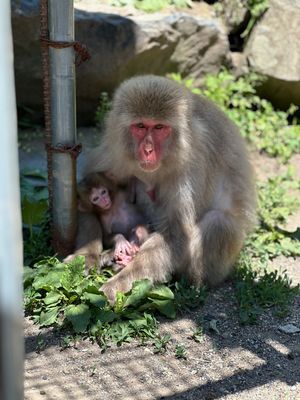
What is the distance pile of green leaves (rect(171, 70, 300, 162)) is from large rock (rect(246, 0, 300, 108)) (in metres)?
0.17

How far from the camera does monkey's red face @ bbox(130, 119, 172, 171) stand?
14.6 feet

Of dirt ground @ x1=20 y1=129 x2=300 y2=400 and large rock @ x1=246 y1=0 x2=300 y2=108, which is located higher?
large rock @ x1=246 y1=0 x2=300 y2=108

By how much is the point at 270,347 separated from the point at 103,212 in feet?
5.46

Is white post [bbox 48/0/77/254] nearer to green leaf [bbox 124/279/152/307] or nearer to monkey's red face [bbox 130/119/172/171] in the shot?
monkey's red face [bbox 130/119/172/171]

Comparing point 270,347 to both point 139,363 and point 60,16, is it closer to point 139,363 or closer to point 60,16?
point 139,363

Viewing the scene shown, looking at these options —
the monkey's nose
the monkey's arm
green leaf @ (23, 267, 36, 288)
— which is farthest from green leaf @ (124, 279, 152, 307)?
the monkey's nose

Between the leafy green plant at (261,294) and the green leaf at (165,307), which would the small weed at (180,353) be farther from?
the leafy green plant at (261,294)

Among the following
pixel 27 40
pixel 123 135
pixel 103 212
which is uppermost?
pixel 27 40

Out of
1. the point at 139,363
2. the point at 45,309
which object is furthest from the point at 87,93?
the point at 139,363

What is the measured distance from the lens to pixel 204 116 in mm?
4910

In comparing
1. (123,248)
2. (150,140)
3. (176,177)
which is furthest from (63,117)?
(123,248)

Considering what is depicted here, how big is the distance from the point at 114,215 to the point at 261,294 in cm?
129

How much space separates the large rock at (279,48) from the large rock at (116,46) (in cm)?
42

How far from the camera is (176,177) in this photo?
15.3ft
